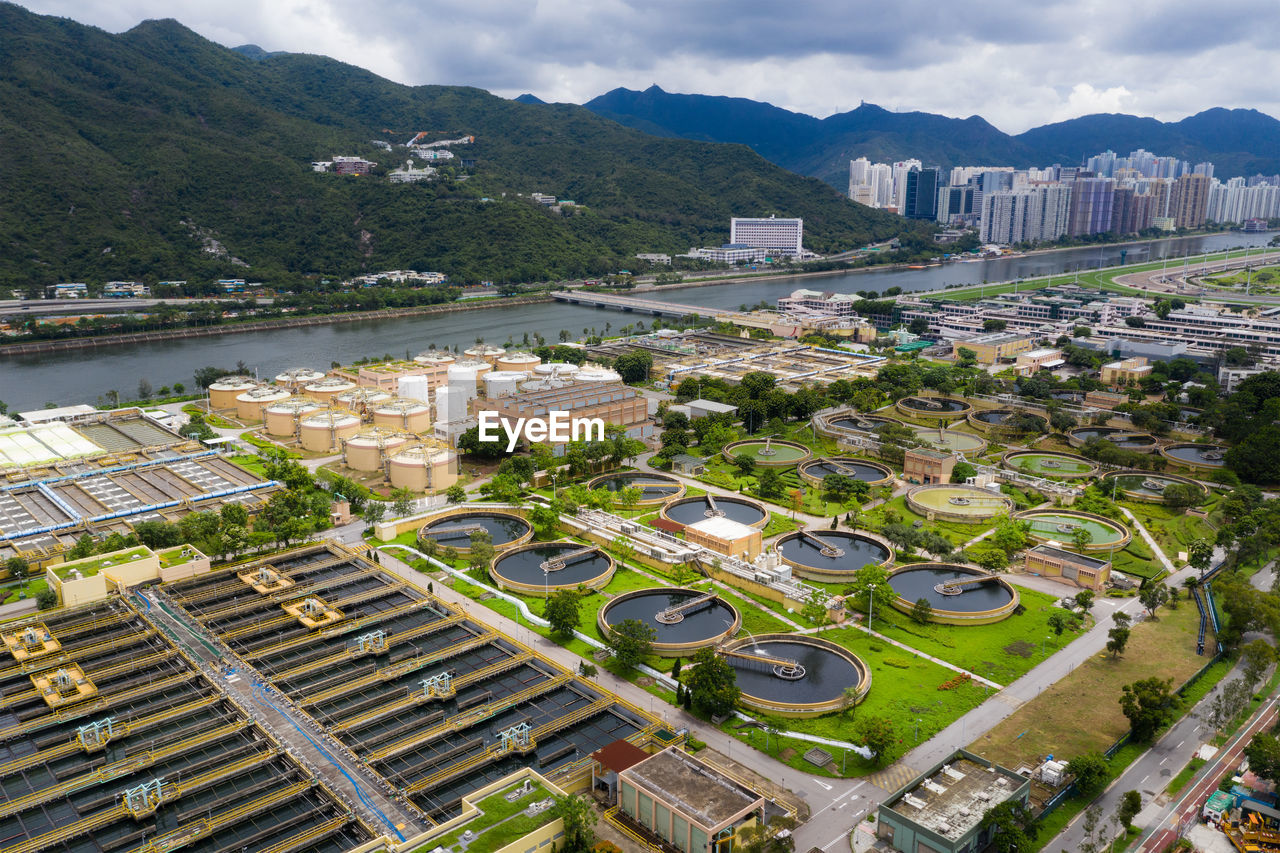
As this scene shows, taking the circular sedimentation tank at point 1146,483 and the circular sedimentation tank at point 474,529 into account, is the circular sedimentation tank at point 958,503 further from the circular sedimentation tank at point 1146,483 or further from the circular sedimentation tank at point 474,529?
the circular sedimentation tank at point 474,529

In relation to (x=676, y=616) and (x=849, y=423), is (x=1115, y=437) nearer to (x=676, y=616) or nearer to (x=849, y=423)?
(x=849, y=423)

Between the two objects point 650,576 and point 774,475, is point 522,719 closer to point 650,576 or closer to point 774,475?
point 650,576

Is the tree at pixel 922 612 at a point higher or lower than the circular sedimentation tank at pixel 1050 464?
lower

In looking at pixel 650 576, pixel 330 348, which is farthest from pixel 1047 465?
pixel 330 348

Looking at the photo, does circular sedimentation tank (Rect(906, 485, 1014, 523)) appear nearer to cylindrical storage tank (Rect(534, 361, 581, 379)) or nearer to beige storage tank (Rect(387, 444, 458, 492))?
beige storage tank (Rect(387, 444, 458, 492))

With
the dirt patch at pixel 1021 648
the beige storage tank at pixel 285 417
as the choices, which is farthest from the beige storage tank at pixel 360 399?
the dirt patch at pixel 1021 648

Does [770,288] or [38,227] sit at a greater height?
[38,227]
